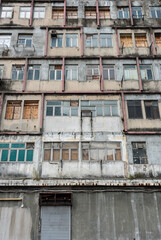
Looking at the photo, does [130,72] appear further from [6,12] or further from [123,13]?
Answer: [6,12]

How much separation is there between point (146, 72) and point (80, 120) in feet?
19.7

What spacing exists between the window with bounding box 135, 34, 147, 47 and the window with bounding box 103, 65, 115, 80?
302 cm

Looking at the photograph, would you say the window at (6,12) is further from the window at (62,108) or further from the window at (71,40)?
the window at (62,108)

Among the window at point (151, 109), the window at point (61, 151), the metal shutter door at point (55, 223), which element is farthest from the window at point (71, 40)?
the metal shutter door at point (55, 223)

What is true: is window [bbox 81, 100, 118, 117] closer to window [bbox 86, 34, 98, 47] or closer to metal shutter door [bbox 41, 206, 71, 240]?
window [bbox 86, 34, 98, 47]

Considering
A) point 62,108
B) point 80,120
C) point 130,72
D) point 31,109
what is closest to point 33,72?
point 31,109

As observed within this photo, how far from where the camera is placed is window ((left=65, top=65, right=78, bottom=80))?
50.0 feet

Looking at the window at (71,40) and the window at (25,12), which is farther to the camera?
the window at (25,12)

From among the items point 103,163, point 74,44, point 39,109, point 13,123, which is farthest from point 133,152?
point 74,44

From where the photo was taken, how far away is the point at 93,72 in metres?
15.4

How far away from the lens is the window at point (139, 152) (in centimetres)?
1285

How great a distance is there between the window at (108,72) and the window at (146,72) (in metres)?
2.05

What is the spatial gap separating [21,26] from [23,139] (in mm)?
9215

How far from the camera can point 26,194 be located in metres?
11.8
